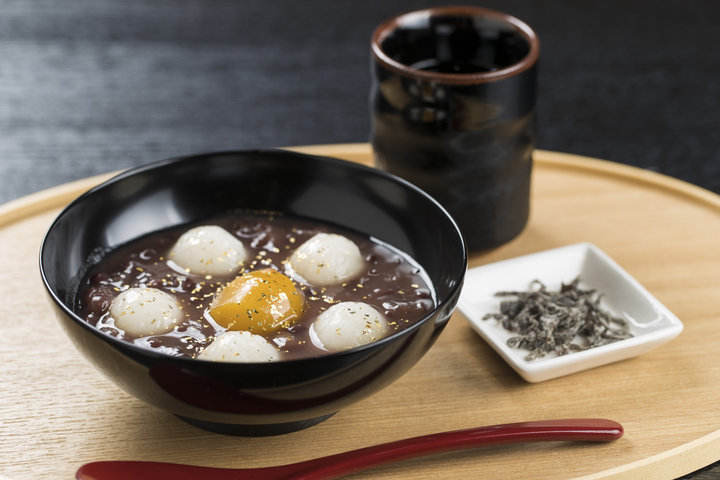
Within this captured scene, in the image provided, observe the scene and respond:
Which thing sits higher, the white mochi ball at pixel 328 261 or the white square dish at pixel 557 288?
the white mochi ball at pixel 328 261

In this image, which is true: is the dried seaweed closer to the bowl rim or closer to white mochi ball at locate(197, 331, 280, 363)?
the bowl rim

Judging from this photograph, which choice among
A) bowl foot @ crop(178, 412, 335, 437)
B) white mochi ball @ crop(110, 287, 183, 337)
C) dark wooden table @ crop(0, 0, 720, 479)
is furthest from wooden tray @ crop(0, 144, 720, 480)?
dark wooden table @ crop(0, 0, 720, 479)

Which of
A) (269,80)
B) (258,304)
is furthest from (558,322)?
(269,80)

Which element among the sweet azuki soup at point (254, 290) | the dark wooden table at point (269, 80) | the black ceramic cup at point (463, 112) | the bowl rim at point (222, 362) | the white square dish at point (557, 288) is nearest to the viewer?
the bowl rim at point (222, 362)

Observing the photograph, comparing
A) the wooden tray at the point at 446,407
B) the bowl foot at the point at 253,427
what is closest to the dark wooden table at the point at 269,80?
the wooden tray at the point at 446,407

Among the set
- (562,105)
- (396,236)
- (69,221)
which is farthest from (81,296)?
(562,105)

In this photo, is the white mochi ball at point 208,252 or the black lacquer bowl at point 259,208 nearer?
the black lacquer bowl at point 259,208

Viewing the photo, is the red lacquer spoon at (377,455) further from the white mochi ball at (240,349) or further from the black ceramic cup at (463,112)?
the black ceramic cup at (463,112)
